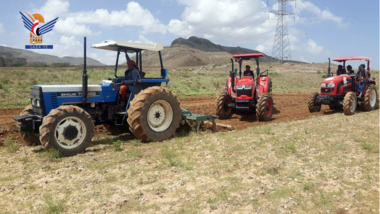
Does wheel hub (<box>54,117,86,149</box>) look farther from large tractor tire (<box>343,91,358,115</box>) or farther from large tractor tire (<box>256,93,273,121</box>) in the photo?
large tractor tire (<box>343,91,358,115</box>)

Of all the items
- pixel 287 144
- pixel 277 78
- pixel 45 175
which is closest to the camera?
pixel 45 175

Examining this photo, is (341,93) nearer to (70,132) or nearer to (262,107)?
(262,107)

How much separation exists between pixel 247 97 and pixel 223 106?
927 millimetres

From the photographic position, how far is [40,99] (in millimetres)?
6797

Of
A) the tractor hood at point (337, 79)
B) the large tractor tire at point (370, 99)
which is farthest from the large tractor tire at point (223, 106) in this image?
the large tractor tire at point (370, 99)

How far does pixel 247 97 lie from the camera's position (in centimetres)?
1124

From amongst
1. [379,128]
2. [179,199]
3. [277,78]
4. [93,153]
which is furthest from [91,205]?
[277,78]

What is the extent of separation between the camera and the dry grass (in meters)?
4.21

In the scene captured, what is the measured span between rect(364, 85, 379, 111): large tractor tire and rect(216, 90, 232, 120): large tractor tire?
18.8 feet

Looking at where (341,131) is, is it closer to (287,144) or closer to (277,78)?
(287,144)

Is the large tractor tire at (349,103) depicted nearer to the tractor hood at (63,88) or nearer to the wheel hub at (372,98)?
the wheel hub at (372,98)

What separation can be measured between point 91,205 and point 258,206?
84.9 inches

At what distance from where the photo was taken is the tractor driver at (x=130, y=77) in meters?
7.96

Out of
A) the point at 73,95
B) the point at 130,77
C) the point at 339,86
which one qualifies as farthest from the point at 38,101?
the point at 339,86
